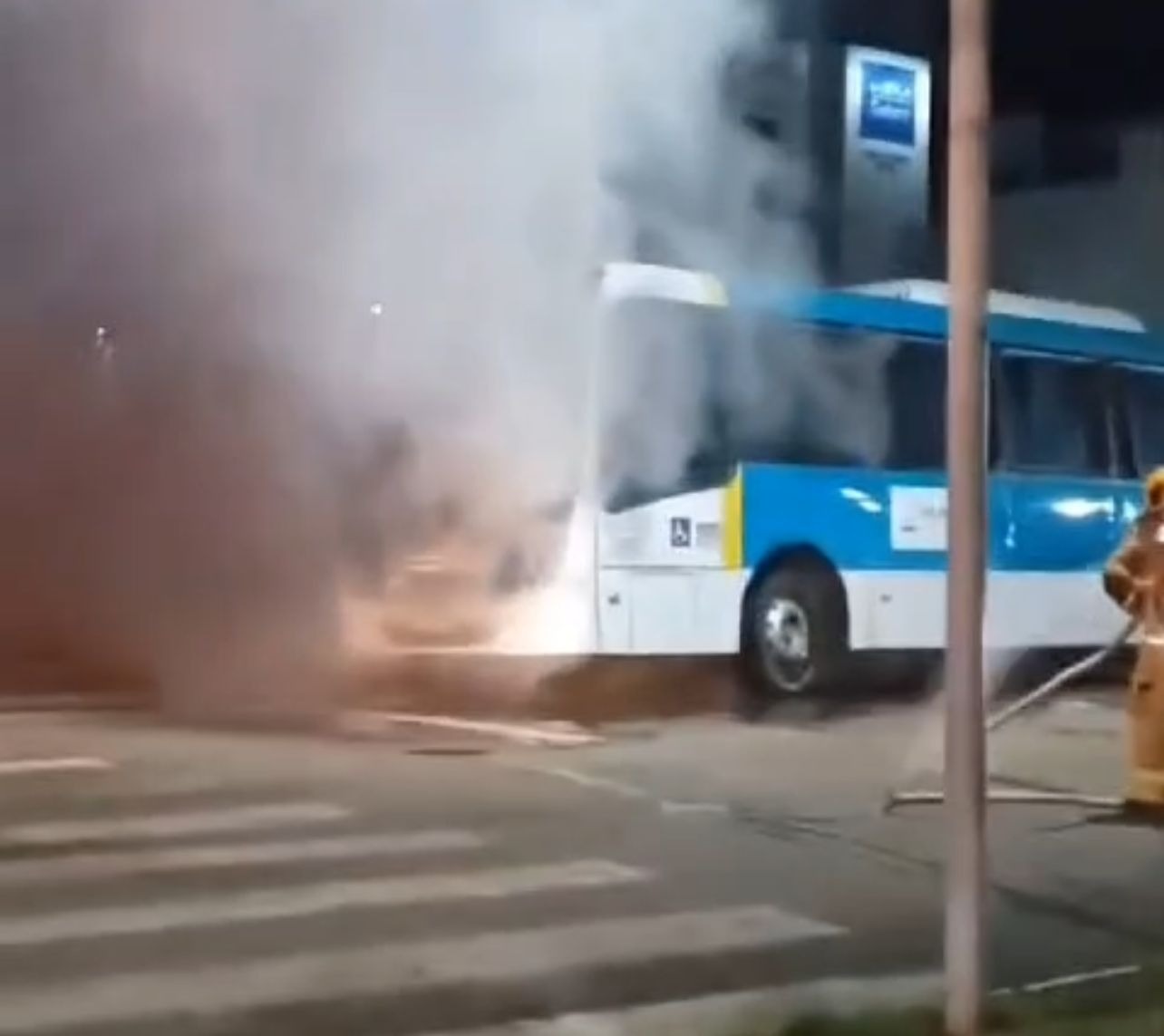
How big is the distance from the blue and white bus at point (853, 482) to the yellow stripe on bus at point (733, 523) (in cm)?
2

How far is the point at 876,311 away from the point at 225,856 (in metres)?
8.07

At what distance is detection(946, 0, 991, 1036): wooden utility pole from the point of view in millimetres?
5633

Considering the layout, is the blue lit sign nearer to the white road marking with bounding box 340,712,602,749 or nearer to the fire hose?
the white road marking with bounding box 340,712,602,749

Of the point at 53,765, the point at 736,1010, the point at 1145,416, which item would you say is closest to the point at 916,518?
the point at 1145,416

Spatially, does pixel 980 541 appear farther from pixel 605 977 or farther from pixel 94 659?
pixel 94 659

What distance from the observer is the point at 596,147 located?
8742mm

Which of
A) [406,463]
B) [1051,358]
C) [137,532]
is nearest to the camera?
[406,463]

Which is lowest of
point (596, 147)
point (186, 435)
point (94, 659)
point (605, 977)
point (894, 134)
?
point (605, 977)

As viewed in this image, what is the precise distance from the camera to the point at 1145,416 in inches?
683

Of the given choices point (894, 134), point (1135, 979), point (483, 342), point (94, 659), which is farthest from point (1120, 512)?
point (1135, 979)

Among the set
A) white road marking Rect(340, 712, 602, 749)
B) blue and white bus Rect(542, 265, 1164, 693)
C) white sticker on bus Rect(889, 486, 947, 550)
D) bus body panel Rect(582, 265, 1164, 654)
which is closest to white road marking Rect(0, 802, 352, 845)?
white road marking Rect(340, 712, 602, 749)

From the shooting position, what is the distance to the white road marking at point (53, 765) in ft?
34.0

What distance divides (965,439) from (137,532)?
7.48 metres

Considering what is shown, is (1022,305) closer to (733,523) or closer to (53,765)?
(733,523)
